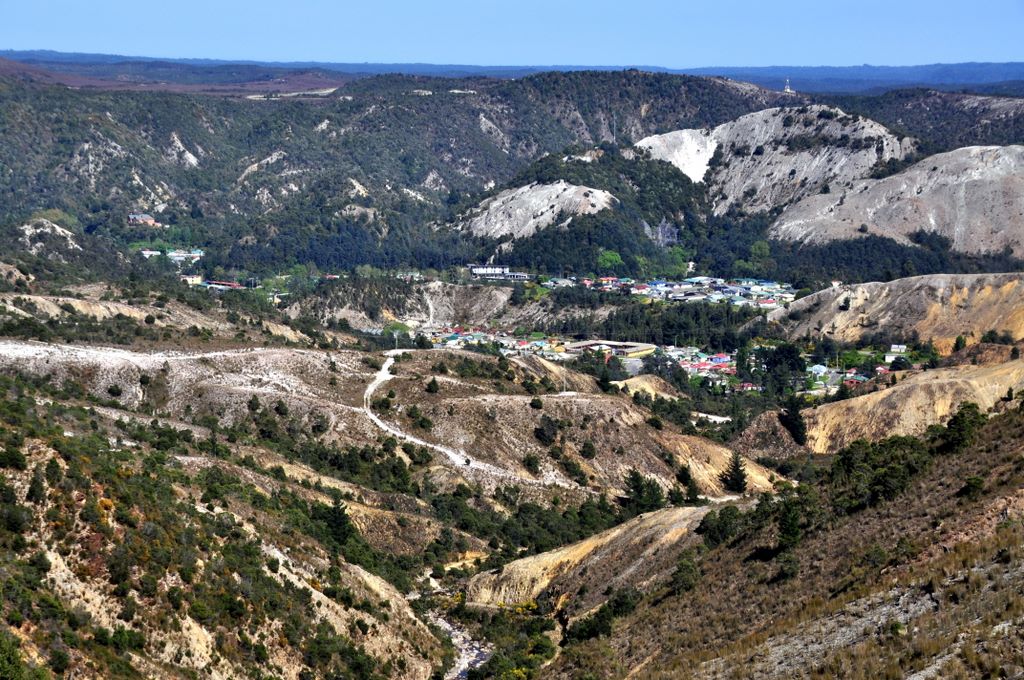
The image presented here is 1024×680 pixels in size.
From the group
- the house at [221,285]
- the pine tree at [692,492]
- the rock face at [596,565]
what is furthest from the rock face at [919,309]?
the rock face at [596,565]

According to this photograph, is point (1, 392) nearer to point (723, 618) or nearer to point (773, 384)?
point (723, 618)

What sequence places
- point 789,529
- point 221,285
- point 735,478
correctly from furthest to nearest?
point 221,285
point 735,478
point 789,529

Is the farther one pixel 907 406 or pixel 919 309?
pixel 919 309

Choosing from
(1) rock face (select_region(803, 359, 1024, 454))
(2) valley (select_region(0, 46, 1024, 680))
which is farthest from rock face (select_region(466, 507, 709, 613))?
(1) rock face (select_region(803, 359, 1024, 454))

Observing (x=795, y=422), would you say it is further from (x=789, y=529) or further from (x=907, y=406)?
(x=789, y=529)

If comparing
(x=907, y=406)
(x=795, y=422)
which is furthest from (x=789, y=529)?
(x=907, y=406)

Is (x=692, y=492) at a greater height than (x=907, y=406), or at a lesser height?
lesser
